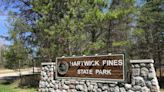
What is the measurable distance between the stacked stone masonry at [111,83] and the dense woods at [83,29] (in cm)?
487

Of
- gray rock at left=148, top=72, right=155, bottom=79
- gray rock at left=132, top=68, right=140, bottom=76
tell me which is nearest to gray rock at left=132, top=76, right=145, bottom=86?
gray rock at left=132, top=68, right=140, bottom=76

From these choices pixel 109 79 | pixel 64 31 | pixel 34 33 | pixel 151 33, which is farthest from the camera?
pixel 151 33

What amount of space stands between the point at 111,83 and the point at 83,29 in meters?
8.58

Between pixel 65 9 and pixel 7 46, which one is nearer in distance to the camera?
pixel 65 9

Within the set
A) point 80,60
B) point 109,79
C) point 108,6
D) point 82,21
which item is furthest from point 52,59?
point 109,79

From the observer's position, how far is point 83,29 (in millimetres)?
19500

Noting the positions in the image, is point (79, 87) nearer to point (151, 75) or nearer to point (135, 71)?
point (135, 71)

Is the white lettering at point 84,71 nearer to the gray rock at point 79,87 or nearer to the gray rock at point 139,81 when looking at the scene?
the gray rock at point 79,87

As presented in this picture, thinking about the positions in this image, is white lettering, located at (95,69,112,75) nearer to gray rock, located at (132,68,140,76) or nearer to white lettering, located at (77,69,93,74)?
white lettering, located at (77,69,93,74)

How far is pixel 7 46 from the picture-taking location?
2159 cm

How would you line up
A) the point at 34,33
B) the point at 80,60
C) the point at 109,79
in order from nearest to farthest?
the point at 109,79 → the point at 80,60 → the point at 34,33

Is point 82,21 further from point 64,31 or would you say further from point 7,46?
point 7,46

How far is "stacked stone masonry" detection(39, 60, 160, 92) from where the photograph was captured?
10.3m

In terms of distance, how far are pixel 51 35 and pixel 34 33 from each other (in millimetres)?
2283
